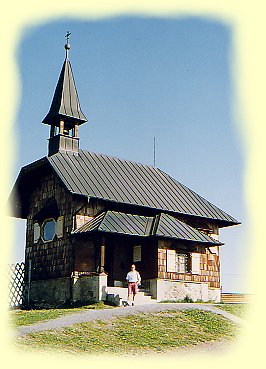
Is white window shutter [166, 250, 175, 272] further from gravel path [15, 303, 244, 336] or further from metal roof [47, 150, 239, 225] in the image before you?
gravel path [15, 303, 244, 336]

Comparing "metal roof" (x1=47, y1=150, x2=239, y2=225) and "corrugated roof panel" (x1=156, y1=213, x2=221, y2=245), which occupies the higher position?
"metal roof" (x1=47, y1=150, x2=239, y2=225)

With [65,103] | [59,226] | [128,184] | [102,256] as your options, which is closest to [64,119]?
[65,103]

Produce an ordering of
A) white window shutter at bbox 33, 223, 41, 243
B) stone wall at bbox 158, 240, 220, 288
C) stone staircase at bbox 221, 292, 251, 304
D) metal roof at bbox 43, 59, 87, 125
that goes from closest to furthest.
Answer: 1. stone wall at bbox 158, 240, 220, 288
2. white window shutter at bbox 33, 223, 41, 243
3. metal roof at bbox 43, 59, 87, 125
4. stone staircase at bbox 221, 292, 251, 304

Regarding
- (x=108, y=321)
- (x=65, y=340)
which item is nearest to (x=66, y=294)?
(x=108, y=321)

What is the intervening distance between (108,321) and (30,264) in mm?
11291

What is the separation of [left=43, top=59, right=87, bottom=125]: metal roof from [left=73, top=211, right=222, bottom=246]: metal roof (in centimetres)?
572

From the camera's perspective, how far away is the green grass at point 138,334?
614 inches

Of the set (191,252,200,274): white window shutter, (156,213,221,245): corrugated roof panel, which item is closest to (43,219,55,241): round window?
(156,213,221,245): corrugated roof panel

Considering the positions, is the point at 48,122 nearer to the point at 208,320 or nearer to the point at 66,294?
the point at 66,294

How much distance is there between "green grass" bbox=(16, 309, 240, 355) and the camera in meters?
15.6

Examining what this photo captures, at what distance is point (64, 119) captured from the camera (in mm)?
30297

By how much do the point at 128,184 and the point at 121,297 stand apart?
669cm

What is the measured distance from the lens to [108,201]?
89.0 feet

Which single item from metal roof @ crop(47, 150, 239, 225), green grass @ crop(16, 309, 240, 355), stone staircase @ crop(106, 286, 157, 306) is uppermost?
metal roof @ crop(47, 150, 239, 225)
